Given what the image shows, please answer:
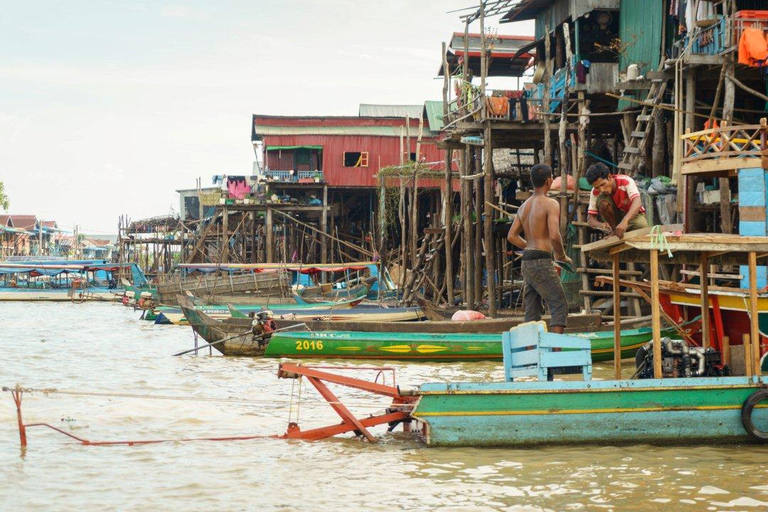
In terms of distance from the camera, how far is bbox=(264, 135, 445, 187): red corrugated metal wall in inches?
1578

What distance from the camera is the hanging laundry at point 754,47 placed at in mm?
14523

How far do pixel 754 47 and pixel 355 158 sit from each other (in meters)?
27.0

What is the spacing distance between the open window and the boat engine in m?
31.6

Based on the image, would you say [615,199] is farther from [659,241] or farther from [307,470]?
[307,470]

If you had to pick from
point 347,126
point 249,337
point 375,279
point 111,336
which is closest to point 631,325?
point 249,337

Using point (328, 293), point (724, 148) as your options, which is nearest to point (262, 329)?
point (724, 148)

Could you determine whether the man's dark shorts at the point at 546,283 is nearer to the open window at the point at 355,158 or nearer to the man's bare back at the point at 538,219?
the man's bare back at the point at 538,219

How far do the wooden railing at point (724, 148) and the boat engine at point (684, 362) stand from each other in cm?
476

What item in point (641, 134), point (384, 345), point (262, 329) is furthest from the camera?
point (262, 329)

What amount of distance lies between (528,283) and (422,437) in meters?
1.78

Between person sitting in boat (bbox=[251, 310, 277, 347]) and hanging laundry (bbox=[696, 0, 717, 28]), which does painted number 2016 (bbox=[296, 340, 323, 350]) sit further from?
hanging laundry (bbox=[696, 0, 717, 28])

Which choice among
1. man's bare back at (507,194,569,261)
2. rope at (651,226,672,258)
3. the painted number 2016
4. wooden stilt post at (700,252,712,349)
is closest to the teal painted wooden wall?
the painted number 2016

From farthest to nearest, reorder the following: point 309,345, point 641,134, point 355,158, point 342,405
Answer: point 355,158, point 641,134, point 309,345, point 342,405

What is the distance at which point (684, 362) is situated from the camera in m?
9.18
